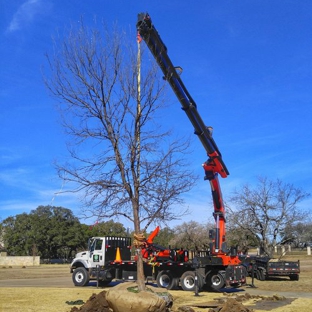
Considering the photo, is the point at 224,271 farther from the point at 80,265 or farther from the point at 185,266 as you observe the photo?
the point at 80,265

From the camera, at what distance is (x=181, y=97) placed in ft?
58.2

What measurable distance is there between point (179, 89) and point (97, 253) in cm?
1009

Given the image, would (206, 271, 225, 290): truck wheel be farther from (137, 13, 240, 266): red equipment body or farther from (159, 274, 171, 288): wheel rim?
(159, 274, 171, 288): wheel rim

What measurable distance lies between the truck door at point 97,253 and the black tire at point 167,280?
3283 millimetres

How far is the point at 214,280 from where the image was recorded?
65.4ft

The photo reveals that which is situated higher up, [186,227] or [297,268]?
[186,227]

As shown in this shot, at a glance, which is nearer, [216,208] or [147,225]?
[147,225]

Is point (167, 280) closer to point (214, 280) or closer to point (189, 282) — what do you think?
point (189, 282)

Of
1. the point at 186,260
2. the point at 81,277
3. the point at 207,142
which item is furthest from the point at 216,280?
the point at 81,277

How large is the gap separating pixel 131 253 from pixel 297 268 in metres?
9.38

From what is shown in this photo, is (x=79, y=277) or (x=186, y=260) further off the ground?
(x=186, y=260)

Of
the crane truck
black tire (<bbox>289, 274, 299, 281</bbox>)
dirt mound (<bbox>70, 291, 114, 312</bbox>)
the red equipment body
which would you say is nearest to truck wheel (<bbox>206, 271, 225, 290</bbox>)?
the crane truck

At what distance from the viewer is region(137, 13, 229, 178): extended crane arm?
41.6 ft

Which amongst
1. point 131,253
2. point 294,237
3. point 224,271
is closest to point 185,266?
point 224,271
